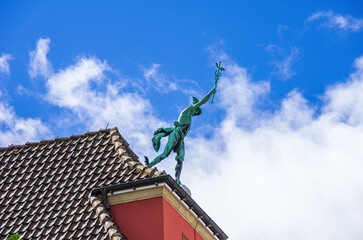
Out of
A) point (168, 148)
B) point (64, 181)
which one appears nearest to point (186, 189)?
point (168, 148)

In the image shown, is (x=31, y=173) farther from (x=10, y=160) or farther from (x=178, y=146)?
(x=178, y=146)

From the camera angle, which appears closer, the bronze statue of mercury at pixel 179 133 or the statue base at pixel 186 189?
the statue base at pixel 186 189

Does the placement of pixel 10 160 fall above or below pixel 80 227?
above

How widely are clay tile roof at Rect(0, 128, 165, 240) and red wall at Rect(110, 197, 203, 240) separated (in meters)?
0.46

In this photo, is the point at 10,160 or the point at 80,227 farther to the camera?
the point at 10,160

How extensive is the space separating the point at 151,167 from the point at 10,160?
4617 mm

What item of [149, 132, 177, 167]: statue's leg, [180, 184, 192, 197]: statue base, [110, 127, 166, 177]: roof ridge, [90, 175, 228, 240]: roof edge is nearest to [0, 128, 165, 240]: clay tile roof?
[110, 127, 166, 177]: roof ridge

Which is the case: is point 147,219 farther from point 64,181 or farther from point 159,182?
point 64,181

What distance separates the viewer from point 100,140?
28.3m

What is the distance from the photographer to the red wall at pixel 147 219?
25.2m

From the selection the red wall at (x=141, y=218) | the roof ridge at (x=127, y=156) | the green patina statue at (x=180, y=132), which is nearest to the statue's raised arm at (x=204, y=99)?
the green patina statue at (x=180, y=132)

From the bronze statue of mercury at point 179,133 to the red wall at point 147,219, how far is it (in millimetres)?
2426

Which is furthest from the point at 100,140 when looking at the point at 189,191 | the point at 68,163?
the point at 189,191

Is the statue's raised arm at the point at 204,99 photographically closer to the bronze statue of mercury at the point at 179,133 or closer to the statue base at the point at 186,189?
the bronze statue of mercury at the point at 179,133
